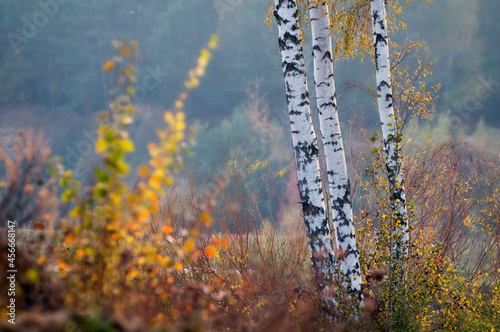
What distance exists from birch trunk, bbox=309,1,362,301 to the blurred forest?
1875cm

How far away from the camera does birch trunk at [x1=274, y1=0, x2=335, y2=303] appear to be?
4.47 m

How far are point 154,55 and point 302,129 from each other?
24.7m

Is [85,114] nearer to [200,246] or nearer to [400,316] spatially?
[200,246]

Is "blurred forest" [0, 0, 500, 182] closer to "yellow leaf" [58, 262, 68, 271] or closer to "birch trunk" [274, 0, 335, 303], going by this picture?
"birch trunk" [274, 0, 335, 303]

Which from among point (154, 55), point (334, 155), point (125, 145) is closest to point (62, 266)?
point (125, 145)

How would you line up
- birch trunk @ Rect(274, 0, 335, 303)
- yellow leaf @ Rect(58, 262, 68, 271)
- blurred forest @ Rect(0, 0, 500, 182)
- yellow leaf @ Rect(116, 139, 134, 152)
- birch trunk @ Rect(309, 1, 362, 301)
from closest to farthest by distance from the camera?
yellow leaf @ Rect(116, 139, 134, 152) < yellow leaf @ Rect(58, 262, 68, 271) < birch trunk @ Rect(274, 0, 335, 303) < birch trunk @ Rect(309, 1, 362, 301) < blurred forest @ Rect(0, 0, 500, 182)

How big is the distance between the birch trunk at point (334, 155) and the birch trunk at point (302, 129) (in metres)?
0.32

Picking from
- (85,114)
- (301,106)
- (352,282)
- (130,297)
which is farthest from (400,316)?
(85,114)

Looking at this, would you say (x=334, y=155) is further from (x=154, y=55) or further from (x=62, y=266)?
(x=154, y=55)

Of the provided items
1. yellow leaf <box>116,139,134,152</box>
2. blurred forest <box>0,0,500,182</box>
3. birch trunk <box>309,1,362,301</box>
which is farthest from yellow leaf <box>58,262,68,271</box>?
blurred forest <box>0,0,500,182</box>

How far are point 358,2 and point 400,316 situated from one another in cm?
435

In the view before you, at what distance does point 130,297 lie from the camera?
1.82 metres

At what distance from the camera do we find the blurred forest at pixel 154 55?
2427cm

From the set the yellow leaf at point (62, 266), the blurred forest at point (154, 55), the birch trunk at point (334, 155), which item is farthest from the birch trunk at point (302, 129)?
the blurred forest at point (154, 55)
